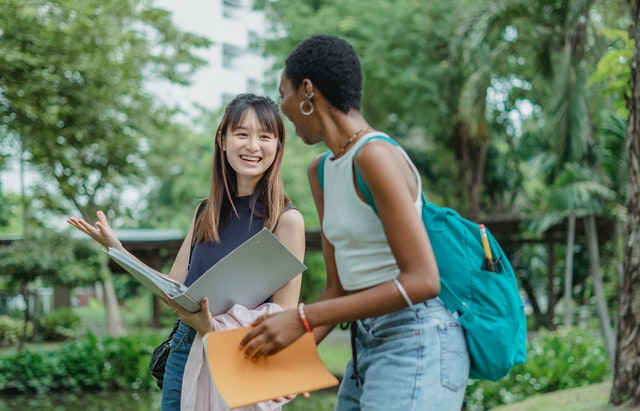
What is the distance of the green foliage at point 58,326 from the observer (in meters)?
20.5

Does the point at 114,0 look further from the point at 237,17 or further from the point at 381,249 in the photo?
the point at 237,17

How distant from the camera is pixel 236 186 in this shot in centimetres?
278

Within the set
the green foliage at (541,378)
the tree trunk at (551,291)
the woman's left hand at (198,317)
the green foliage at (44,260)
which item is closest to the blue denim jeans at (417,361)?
the woman's left hand at (198,317)

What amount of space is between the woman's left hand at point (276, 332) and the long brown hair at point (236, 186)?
924 millimetres

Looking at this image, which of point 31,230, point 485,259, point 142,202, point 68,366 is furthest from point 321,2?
point 485,259

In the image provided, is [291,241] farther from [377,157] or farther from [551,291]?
[551,291]

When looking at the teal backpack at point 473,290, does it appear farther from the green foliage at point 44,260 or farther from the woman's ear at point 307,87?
the green foliage at point 44,260

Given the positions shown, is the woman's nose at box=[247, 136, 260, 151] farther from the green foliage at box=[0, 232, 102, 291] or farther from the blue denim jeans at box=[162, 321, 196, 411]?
the green foliage at box=[0, 232, 102, 291]

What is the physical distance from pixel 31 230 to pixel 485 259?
17502 millimetres

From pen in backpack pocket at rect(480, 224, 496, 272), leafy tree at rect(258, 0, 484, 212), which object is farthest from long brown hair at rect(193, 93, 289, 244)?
leafy tree at rect(258, 0, 484, 212)

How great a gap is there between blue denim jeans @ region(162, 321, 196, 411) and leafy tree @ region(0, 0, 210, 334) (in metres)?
7.56

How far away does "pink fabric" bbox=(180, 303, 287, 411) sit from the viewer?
7.89ft

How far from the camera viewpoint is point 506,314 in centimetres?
184

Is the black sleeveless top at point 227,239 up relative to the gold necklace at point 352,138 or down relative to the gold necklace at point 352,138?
down
